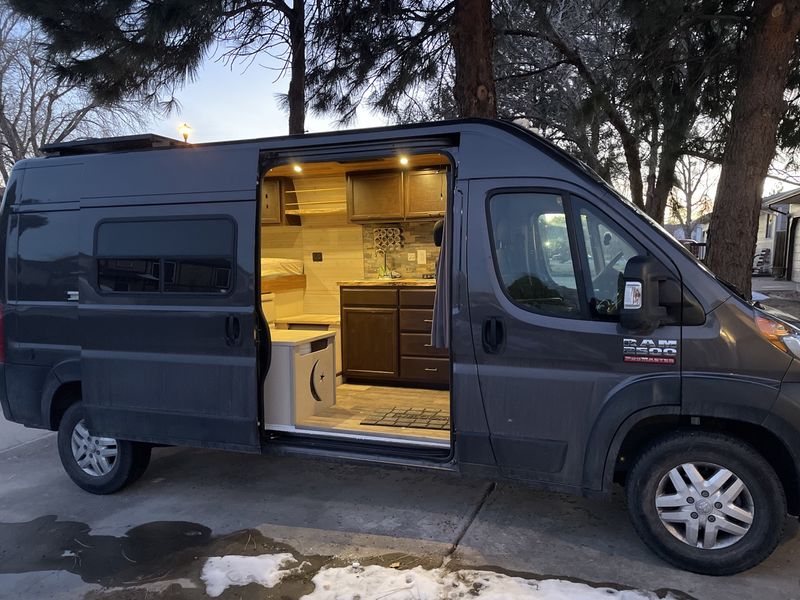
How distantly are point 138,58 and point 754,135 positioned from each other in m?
6.65

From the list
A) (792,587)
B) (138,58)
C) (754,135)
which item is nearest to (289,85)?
(138,58)

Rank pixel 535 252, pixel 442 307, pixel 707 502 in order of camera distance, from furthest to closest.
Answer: pixel 442 307
pixel 535 252
pixel 707 502

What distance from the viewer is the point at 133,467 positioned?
174 inches

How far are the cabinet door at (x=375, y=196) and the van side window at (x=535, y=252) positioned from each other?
3.40m

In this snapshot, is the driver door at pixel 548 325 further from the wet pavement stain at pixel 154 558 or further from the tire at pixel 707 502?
the wet pavement stain at pixel 154 558

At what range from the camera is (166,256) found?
404 cm

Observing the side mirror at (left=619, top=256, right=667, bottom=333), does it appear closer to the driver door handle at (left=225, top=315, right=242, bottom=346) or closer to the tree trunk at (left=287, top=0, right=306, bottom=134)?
the driver door handle at (left=225, top=315, right=242, bottom=346)

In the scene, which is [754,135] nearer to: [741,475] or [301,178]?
[741,475]

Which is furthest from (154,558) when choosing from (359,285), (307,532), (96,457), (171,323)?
(359,285)

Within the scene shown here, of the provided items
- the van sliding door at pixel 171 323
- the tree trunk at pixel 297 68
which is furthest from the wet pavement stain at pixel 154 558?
the tree trunk at pixel 297 68

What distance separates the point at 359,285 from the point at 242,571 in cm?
371

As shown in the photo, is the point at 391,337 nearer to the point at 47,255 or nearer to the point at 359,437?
the point at 359,437

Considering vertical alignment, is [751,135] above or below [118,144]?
above

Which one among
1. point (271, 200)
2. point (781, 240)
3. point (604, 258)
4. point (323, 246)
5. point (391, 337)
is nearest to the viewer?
point (604, 258)
